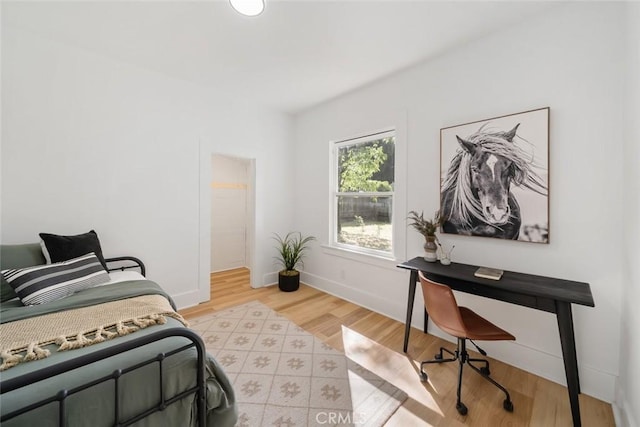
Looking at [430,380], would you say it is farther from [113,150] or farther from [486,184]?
[113,150]

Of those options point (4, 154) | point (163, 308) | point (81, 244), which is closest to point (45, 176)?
point (4, 154)

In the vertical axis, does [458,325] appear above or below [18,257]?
below

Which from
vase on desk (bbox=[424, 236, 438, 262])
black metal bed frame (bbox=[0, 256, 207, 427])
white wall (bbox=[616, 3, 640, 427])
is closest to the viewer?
black metal bed frame (bbox=[0, 256, 207, 427])

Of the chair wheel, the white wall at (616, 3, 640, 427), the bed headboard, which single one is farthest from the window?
the bed headboard

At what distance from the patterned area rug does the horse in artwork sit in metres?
1.47

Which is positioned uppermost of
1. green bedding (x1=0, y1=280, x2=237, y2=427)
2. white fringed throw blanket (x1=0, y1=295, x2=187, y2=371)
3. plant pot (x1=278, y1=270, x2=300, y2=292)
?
white fringed throw blanket (x1=0, y1=295, x2=187, y2=371)

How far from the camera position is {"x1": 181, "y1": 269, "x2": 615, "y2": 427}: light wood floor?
4.95 feet

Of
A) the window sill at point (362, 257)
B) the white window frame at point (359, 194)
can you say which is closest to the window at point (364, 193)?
the white window frame at point (359, 194)

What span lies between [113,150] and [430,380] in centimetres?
354

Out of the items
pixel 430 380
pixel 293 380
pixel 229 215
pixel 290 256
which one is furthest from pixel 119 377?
pixel 229 215

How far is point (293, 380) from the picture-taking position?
181 cm

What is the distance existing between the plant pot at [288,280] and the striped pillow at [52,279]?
2.06 m

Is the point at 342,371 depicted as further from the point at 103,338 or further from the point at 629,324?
the point at 629,324

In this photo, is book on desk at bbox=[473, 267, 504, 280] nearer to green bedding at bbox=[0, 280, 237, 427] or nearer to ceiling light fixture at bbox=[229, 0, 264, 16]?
green bedding at bbox=[0, 280, 237, 427]
